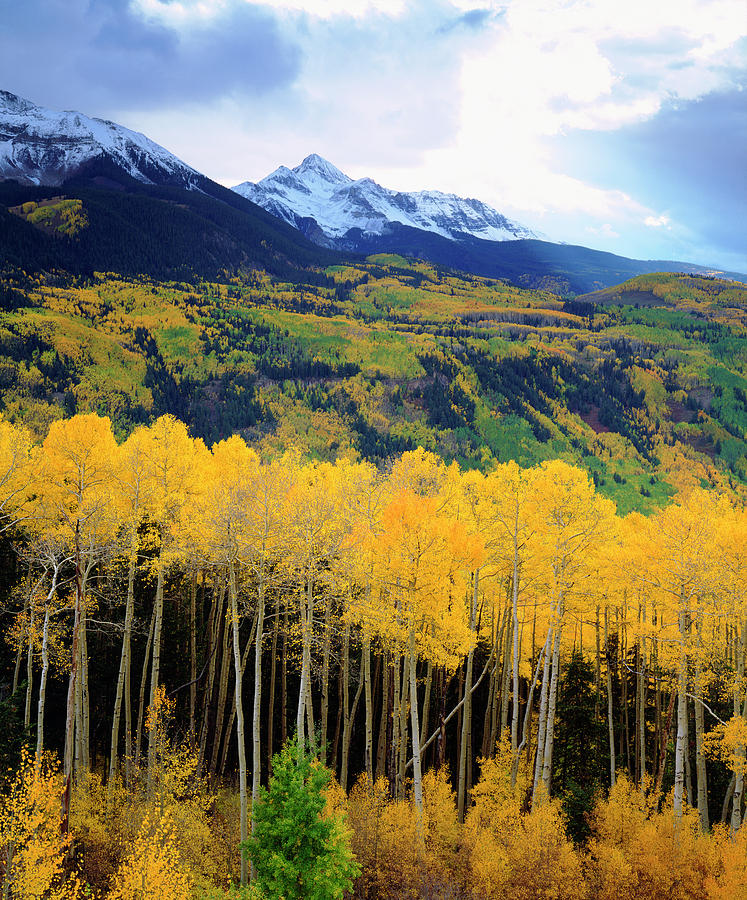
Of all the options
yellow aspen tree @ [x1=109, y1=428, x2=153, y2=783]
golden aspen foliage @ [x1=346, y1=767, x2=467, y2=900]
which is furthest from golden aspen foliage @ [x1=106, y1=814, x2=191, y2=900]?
golden aspen foliage @ [x1=346, y1=767, x2=467, y2=900]

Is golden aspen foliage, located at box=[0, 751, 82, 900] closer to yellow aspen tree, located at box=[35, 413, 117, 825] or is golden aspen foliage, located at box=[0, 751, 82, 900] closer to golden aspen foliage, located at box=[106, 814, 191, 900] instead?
yellow aspen tree, located at box=[35, 413, 117, 825]

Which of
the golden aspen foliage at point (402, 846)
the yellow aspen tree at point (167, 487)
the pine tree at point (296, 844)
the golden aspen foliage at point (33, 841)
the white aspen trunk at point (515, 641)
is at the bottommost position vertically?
the golden aspen foliage at point (402, 846)

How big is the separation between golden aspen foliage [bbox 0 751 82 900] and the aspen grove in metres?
0.12

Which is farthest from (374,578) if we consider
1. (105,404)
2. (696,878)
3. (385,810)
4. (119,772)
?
(105,404)

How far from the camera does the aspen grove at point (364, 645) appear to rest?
70.2ft

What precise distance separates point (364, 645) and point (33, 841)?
13231mm

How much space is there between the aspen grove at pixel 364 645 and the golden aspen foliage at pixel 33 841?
12 cm

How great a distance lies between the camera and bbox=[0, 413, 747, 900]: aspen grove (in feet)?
70.2

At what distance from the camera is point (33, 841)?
20438 millimetres

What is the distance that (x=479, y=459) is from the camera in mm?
171625

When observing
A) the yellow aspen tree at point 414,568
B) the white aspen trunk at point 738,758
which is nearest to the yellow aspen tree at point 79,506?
the yellow aspen tree at point 414,568

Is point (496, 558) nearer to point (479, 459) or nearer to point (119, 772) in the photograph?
point (119, 772)

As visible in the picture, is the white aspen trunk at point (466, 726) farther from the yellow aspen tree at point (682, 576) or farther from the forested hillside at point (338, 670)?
the yellow aspen tree at point (682, 576)

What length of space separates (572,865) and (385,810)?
7.20 meters
